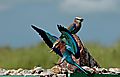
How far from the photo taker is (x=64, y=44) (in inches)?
577

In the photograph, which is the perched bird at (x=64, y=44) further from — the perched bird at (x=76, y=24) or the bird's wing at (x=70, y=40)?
the perched bird at (x=76, y=24)

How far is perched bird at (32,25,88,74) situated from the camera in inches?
568

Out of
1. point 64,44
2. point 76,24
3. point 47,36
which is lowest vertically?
point 64,44

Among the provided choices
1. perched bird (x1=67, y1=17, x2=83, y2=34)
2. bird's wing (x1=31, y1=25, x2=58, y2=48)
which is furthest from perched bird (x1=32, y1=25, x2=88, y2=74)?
perched bird (x1=67, y1=17, x2=83, y2=34)

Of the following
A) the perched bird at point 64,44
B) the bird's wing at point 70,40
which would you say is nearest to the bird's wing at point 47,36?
the perched bird at point 64,44

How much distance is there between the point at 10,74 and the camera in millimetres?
14883

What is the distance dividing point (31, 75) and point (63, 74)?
0.74m

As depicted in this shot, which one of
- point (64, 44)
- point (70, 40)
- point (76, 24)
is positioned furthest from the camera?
point (76, 24)

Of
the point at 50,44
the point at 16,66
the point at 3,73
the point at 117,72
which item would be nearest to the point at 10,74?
the point at 3,73

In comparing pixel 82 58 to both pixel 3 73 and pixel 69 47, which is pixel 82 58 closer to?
pixel 69 47

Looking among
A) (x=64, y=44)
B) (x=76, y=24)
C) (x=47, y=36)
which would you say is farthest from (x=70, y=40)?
(x=47, y=36)

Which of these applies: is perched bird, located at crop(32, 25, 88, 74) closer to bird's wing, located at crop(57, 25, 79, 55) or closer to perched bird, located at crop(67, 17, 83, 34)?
bird's wing, located at crop(57, 25, 79, 55)

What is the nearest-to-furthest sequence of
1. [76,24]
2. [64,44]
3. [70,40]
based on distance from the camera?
1. [70,40]
2. [64,44]
3. [76,24]

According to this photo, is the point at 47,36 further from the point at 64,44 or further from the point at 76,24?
the point at 76,24
